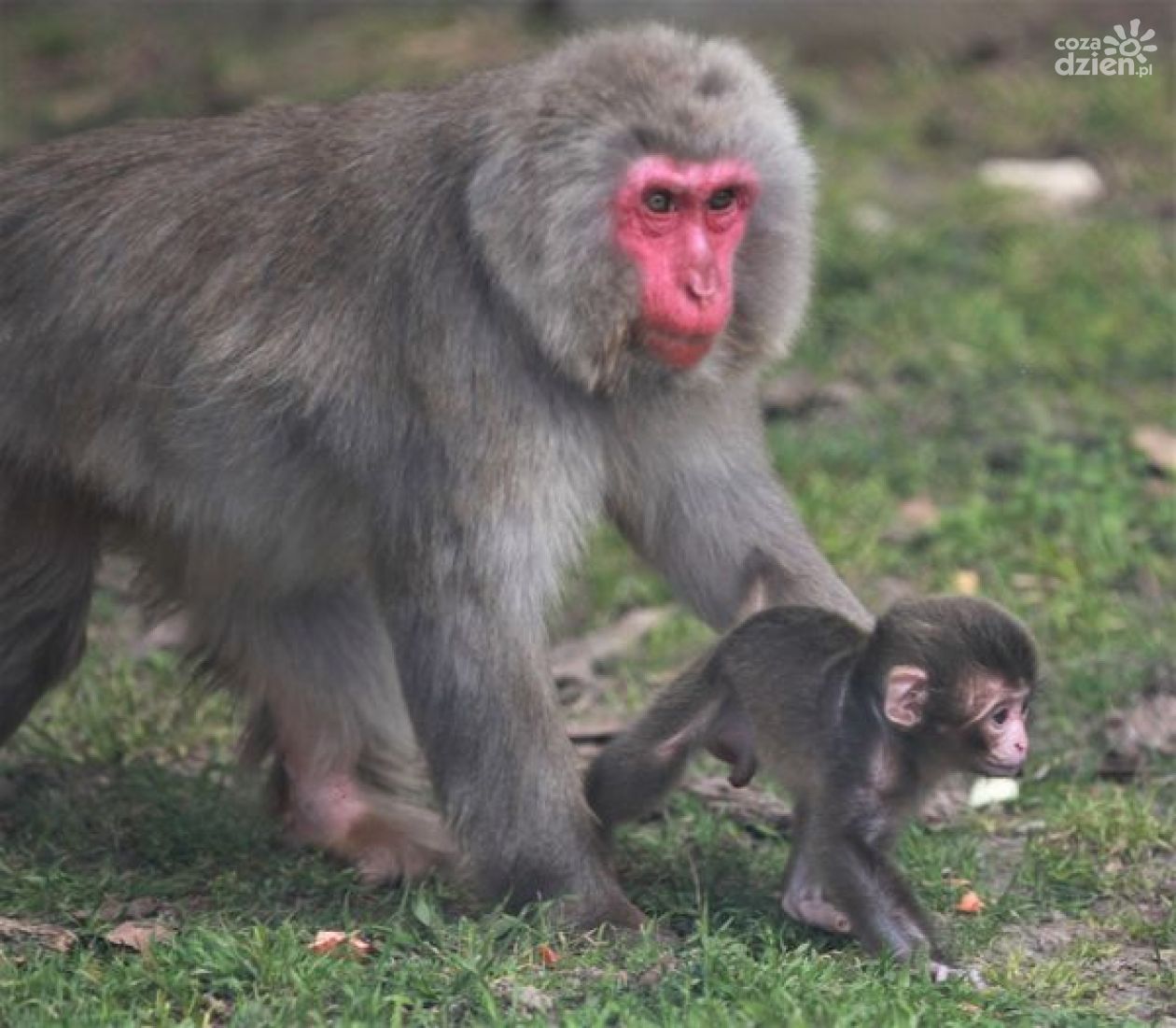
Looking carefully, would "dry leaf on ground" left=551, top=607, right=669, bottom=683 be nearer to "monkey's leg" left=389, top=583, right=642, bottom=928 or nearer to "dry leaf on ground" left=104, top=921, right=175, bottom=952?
"monkey's leg" left=389, top=583, right=642, bottom=928

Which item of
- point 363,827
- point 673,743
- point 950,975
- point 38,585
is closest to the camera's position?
point 950,975

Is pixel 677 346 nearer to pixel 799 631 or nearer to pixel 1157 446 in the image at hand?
pixel 799 631

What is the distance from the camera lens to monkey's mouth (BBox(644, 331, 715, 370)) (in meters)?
5.44

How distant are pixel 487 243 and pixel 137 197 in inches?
40.5

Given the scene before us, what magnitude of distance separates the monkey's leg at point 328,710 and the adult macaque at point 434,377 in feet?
0.06

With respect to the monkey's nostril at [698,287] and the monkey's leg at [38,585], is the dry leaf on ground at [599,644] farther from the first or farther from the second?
the monkey's nostril at [698,287]

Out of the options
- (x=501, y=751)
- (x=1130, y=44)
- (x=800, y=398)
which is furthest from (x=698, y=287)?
(x=1130, y=44)

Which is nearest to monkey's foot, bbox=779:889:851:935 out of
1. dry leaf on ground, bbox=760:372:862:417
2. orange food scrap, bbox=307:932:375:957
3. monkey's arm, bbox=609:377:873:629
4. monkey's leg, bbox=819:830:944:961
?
monkey's leg, bbox=819:830:944:961

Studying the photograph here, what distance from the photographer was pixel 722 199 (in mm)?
5504

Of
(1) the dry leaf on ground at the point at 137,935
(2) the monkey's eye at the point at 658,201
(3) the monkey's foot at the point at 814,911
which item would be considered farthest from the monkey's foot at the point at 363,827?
(2) the monkey's eye at the point at 658,201

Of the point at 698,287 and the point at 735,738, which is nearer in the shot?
the point at 698,287

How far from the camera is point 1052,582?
313 inches

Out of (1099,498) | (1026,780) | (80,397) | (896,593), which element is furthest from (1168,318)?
(80,397)

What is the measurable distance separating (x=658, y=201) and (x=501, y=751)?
3.98ft
